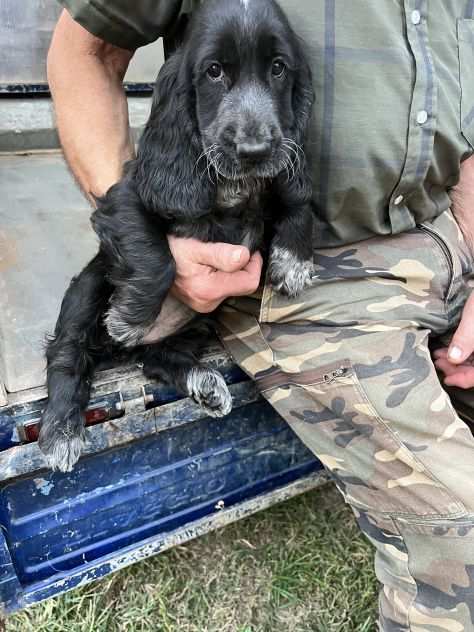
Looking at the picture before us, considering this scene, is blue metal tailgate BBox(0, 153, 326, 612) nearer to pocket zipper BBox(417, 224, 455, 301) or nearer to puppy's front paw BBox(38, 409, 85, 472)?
puppy's front paw BBox(38, 409, 85, 472)

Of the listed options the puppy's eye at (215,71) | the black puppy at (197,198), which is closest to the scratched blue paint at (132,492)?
the black puppy at (197,198)

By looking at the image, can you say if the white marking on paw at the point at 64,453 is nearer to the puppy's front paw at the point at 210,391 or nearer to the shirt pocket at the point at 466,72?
the puppy's front paw at the point at 210,391

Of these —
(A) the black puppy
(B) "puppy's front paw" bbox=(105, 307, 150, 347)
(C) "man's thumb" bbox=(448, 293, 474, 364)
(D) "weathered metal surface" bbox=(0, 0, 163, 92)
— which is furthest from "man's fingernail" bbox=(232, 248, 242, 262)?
(D) "weathered metal surface" bbox=(0, 0, 163, 92)

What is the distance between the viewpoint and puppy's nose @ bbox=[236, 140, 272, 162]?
5.20 ft

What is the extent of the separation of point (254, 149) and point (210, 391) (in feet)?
2.55

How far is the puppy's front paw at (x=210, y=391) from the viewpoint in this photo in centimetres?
197

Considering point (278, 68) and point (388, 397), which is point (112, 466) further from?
point (278, 68)

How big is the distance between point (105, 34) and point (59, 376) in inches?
40.0

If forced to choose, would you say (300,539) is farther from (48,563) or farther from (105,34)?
(105,34)

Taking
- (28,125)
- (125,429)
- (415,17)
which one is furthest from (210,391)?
(28,125)

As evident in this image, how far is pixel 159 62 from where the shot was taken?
427 centimetres

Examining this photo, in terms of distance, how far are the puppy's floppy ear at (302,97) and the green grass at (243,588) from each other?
5.52 feet

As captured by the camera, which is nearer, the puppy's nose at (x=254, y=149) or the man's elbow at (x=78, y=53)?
the puppy's nose at (x=254, y=149)

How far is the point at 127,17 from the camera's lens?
1793 mm
